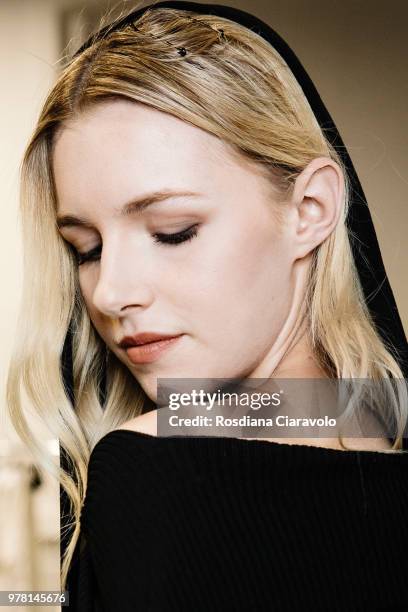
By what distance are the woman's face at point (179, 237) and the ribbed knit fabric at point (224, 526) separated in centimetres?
24

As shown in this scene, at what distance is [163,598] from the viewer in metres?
0.78

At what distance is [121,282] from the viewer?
1021 millimetres

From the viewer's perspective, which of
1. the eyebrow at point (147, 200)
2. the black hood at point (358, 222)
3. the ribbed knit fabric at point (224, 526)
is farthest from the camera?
the black hood at point (358, 222)

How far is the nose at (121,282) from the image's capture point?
101 centimetres

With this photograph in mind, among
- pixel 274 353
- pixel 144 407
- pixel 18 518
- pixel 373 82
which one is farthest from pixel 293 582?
pixel 373 82

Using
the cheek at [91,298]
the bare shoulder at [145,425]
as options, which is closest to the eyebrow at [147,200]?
the cheek at [91,298]

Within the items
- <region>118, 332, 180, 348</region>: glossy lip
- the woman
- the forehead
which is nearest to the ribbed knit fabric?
the woman

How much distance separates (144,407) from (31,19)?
776mm

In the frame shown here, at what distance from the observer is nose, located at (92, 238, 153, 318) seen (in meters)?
1.01

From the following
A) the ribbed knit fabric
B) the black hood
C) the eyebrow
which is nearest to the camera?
the ribbed knit fabric

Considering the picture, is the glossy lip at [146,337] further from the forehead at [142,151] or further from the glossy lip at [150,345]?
the forehead at [142,151]

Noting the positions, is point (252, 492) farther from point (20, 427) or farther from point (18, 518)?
point (18, 518)

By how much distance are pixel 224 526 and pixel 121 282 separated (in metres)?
0.36

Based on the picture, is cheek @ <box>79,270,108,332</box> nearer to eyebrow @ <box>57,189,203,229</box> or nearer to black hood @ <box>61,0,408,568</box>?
eyebrow @ <box>57,189,203,229</box>
